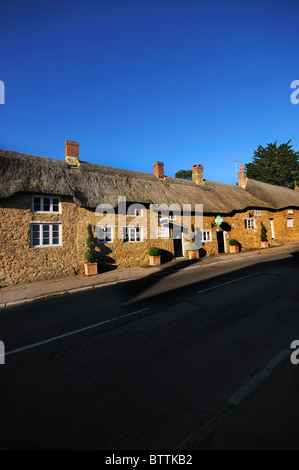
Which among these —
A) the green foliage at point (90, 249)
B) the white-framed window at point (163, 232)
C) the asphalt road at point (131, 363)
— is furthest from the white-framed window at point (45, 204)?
the white-framed window at point (163, 232)

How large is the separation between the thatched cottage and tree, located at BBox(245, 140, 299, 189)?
27.1 meters

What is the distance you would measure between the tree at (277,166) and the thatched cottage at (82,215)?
27.1 m

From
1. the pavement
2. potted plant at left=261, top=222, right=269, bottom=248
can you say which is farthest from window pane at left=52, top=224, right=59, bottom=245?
potted plant at left=261, top=222, right=269, bottom=248

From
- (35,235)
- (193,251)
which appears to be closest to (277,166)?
(193,251)

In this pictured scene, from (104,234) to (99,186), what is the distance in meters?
3.46

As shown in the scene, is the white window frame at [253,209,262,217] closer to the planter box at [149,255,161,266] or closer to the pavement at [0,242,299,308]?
the planter box at [149,255,161,266]

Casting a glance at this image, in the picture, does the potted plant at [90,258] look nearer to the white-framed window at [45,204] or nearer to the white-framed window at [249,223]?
the white-framed window at [45,204]

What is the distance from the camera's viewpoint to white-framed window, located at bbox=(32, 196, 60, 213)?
1299cm

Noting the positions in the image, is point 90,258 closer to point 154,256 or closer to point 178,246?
point 154,256

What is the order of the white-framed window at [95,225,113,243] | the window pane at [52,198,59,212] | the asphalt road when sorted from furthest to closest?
1. the white-framed window at [95,225,113,243]
2. the window pane at [52,198,59,212]
3. the asphalt road

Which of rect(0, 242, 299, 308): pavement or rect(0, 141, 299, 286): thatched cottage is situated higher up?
rect(0, 141, 299, 286): thatched cottage

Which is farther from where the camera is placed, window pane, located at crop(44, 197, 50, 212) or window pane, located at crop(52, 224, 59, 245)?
window pane, located at crop(52, 224, 59, 245)

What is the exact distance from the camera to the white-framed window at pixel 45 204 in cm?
1299
